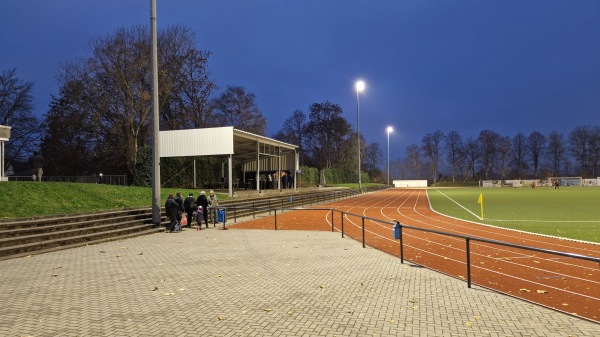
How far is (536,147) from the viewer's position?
107938mm

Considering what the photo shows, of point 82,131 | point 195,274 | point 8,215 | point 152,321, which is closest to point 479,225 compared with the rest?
point 195,274

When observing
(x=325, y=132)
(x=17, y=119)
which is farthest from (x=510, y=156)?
(x=17, y=119)

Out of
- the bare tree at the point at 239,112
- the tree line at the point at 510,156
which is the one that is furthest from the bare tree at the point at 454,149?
the bare tree at the point at 239,112

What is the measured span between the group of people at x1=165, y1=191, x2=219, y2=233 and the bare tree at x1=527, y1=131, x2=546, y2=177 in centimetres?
11047

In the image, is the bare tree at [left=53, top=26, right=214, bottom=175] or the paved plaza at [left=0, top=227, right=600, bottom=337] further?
the bare tree at [left=53, top=26, right=214, bottom=175]

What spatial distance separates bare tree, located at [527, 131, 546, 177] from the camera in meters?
108

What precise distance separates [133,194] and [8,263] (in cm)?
1150

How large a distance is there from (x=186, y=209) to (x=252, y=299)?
12.1 metres

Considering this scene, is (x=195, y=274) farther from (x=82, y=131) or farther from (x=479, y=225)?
(x=82, y=131)

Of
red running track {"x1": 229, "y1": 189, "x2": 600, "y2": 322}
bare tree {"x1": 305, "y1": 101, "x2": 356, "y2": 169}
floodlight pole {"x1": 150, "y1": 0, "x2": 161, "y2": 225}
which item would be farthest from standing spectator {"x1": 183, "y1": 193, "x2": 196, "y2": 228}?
bare tree {"x1": 305, "y1": 101, "x2": 356, "y2": 169}

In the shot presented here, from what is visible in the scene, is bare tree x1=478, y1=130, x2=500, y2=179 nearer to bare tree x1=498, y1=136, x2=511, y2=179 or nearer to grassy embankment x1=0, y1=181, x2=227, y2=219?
bare tree x1=498, y1=136, x2=511, y2=179

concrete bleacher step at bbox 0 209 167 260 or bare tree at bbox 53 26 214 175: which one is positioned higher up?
bare tree at bbox 53 26 214 175

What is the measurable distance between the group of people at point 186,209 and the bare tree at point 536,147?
110 meters

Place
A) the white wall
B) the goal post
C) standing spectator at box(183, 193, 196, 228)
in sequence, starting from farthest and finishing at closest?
the white wall, the goal post, standing spectator at box(183, 193, 196, 228)
